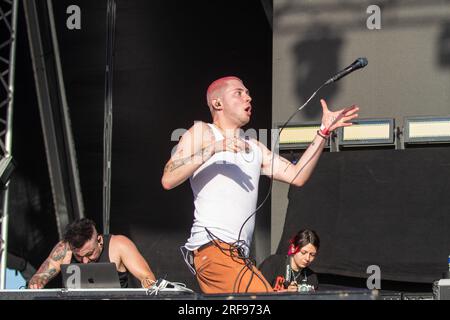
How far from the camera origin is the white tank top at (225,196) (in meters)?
5.64

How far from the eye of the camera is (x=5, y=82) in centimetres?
922

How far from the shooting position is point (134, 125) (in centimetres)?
963

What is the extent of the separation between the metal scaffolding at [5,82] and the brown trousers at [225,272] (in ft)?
11.4

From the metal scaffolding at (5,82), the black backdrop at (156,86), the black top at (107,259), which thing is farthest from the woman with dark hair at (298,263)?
the metal scaffolding at (5,82)

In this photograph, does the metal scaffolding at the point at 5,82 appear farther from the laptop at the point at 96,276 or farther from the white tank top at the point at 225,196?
the white tank top at the point at 225,196

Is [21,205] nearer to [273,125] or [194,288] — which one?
[194,288]

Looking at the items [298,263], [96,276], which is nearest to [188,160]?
[96,276]

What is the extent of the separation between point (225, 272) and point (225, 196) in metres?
0.42

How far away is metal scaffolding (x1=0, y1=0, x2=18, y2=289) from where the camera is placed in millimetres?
8766

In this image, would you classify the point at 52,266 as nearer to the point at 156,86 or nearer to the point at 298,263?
the point at 298,263
